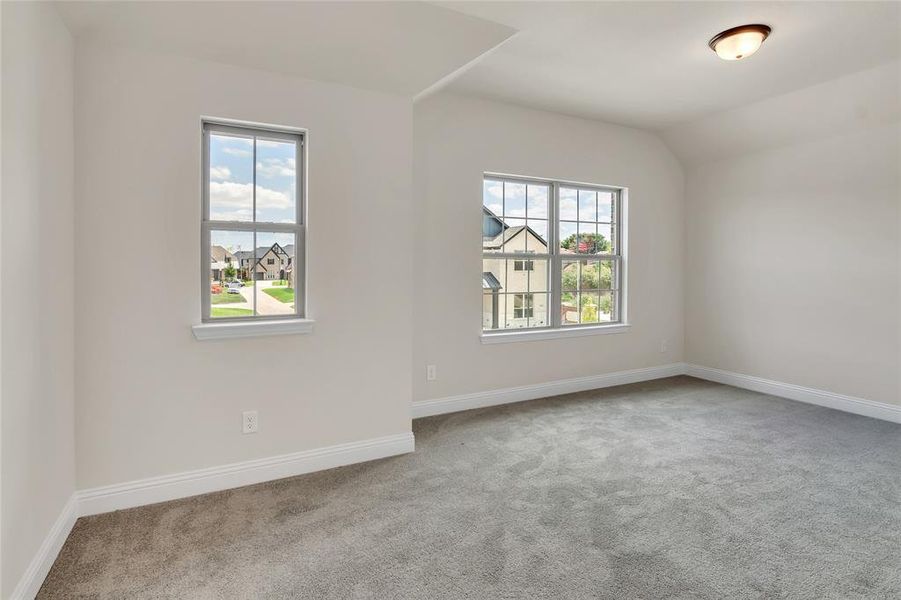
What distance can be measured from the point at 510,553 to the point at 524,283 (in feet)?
9.35

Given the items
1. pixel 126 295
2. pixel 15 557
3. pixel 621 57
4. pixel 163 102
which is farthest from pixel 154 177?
pixel 621 57

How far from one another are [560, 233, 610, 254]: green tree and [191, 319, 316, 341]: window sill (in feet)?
9.45

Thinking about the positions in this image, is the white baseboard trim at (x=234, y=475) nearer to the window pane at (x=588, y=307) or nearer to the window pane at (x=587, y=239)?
the window pane at (x=588, y=307)

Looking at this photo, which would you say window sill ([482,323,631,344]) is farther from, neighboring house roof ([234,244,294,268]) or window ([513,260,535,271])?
neighboring house roof ([234,244,294,268])

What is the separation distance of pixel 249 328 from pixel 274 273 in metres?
0.38

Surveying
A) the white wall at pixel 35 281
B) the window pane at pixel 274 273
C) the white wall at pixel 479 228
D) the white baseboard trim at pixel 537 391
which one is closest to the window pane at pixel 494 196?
the white wall at pixel 479 228

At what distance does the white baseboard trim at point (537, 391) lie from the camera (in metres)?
4.05

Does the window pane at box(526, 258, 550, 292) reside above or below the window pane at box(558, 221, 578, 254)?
below

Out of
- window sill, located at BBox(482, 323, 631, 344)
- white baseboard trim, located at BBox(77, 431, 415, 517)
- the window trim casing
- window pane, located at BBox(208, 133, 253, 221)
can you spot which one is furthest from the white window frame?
window pane, located at BBox(208, 133, 253, 221)

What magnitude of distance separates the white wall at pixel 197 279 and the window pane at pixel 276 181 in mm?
146

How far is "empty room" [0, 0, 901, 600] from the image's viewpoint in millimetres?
1985

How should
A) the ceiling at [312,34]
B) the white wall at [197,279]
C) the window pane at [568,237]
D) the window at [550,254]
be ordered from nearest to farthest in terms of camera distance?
the ceiling at [312,34]
the white wall at [197,279]
the window at [550,254]
the window pane at [568,237]

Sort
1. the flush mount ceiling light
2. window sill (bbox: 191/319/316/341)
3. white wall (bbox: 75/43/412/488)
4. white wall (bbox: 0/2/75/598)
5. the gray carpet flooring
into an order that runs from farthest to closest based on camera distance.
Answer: the flush mount ceiling light, window sill (bbox: 191/319/316/341), white wall (bbox: 75/43/412/488), the gray carpet flooring, white wall (bbox: 0/2/75/598)

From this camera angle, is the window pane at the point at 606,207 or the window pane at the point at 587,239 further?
the window pane at the point at 606,207
